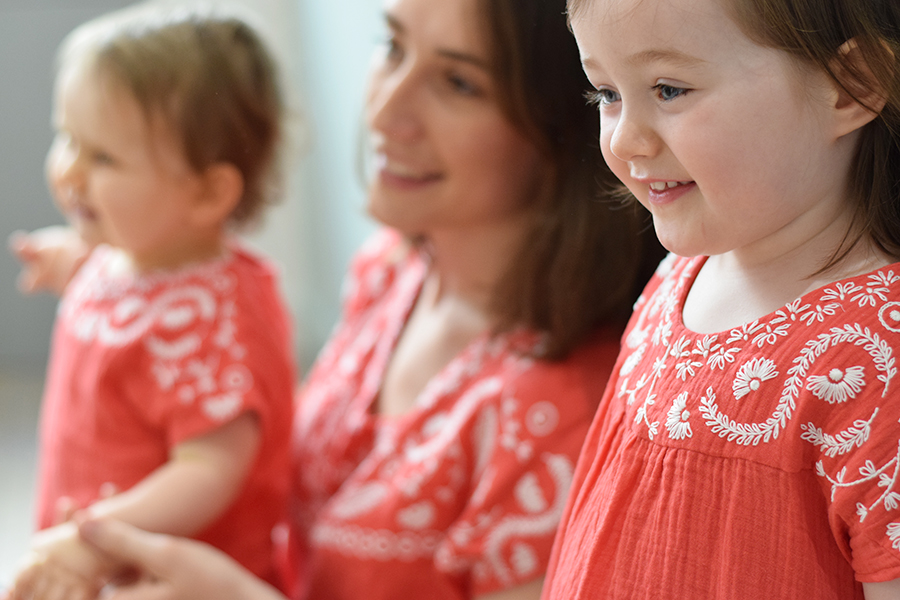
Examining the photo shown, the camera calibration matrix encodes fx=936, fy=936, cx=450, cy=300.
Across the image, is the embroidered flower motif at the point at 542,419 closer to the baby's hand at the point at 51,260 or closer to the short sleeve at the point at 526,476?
the short sleeve at the point at 526,476

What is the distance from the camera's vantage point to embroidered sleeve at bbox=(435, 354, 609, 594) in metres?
0.79

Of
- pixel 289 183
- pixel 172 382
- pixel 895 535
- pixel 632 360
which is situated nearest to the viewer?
pixel 895 535

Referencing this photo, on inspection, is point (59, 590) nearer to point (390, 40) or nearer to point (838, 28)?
point (390, 40)

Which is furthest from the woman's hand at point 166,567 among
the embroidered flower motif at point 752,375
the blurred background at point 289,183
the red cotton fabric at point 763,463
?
the blurred background at point 289,183

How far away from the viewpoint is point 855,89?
1.46 ft

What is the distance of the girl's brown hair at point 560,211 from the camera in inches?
28.7

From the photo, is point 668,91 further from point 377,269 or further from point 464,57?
point 377,269

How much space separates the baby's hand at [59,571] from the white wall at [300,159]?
1.10 meters

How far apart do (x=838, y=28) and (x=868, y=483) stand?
8.4 inches

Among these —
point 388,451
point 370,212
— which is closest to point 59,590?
point 388,451

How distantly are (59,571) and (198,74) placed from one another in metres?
0.49

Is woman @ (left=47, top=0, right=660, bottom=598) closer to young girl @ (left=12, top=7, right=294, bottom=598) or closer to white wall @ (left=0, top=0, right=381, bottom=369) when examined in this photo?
young girl @ (left=12, top=7, right=294, bottom=598)

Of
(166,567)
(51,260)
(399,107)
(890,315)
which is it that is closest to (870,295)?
(890,315)

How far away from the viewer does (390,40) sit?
0.90m
